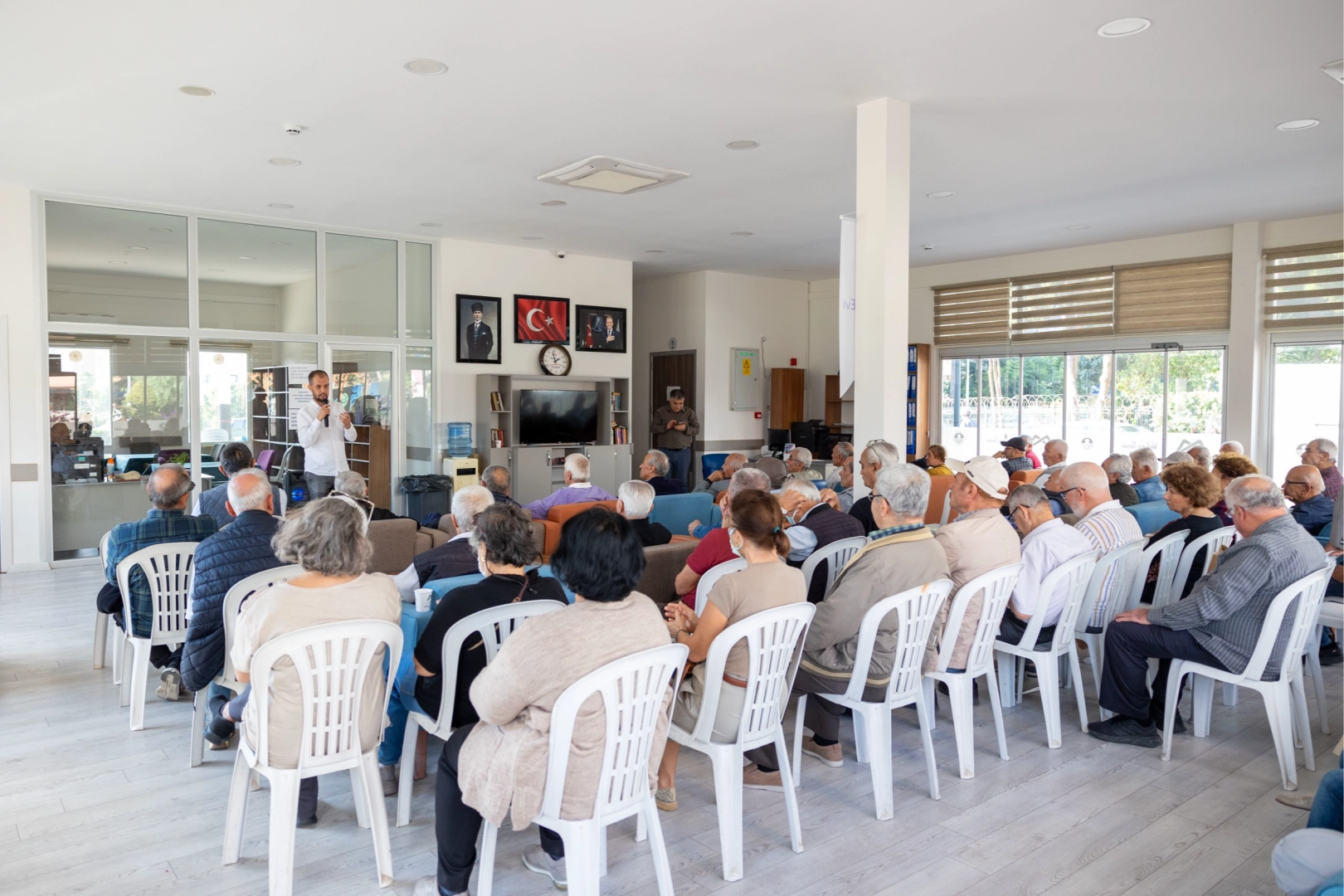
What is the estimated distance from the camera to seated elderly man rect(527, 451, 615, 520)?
5961 millimetres

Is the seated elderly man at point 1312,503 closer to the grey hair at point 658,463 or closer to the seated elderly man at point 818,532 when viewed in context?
the seated elderly man at point 818,532

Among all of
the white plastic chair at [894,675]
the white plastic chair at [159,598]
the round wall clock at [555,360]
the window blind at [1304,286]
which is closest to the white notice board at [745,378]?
the round wall clock at [555,360]

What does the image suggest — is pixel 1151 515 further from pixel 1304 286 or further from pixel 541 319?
pixel 541 319

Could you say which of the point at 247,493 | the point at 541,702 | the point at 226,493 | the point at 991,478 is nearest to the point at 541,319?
the point at 226,493

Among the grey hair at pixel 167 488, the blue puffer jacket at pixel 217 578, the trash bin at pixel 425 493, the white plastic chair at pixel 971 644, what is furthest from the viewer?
the trash bin at pixel 425 493

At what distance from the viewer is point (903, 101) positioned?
533 cm

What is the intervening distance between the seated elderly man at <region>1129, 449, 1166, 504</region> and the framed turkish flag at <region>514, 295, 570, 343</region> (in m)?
6.47

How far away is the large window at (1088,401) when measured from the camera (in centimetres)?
984

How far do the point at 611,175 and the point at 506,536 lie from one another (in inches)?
190

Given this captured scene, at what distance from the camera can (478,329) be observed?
10.1 m

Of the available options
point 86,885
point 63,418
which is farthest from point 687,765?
point 63,418

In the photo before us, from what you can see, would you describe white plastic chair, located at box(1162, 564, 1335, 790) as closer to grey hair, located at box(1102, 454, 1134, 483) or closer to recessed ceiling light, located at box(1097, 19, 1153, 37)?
recessed ceiling light, located at box(1097, 19, 1153, 37)

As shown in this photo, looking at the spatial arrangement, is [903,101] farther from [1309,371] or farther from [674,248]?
[1309,371]

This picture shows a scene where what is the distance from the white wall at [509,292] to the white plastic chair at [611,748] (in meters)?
8.10
